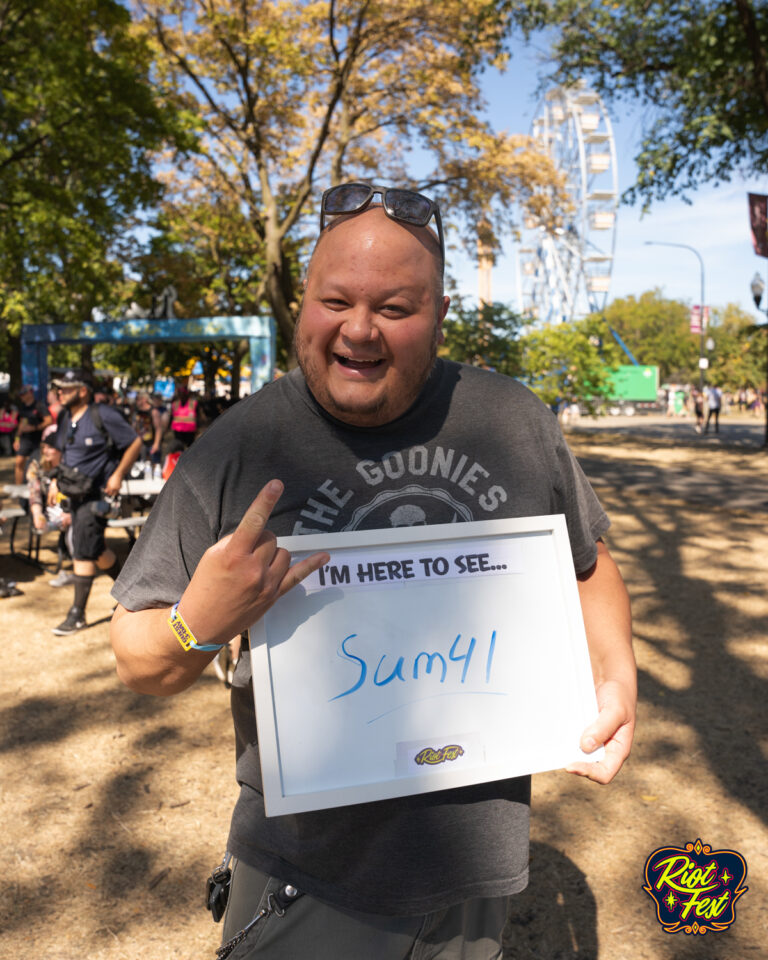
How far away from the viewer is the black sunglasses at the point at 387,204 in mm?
1432

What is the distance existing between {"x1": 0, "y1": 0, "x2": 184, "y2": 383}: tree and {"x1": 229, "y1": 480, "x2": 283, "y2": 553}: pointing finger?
13.8 metres

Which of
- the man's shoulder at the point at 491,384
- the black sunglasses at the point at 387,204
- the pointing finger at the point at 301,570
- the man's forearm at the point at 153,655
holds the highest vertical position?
the black sunglasses at the point at 387,204

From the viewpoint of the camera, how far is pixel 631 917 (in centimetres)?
286

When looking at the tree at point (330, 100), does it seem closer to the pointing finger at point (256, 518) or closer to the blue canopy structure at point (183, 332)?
the blue canopy structure at point (183, 332)

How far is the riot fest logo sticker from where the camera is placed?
2.53 metres

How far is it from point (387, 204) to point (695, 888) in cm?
230

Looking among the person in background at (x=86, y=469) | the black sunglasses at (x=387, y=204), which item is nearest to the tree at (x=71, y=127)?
the person in background at (x=86, y=469)

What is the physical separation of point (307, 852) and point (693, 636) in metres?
5.18

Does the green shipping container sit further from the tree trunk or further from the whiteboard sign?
the whiteboard sign

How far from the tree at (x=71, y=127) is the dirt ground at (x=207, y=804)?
9.46m

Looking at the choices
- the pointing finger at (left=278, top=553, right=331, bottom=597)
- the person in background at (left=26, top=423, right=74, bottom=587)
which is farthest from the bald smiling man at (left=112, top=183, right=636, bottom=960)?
the person in background at (left=26, top=423, right=74, bottom=587)

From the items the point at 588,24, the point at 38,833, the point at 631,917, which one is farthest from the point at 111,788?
the point at 588,24

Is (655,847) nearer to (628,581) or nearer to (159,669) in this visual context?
(159,669)

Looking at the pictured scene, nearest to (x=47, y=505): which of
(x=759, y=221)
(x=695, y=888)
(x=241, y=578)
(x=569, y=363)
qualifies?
(x=695, y=888)
